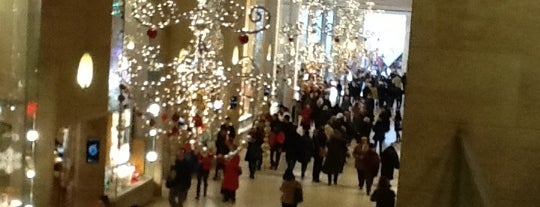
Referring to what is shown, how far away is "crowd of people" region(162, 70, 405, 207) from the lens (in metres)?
17.1

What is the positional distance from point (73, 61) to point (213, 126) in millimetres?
6563

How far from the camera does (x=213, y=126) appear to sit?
21188mm

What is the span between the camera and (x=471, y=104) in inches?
419

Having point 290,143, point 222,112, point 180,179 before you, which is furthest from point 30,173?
point 222,112

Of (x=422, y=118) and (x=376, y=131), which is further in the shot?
(x=376, y=131)

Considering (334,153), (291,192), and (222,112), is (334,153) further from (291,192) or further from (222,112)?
(291,192)

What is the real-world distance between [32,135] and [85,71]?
1.69m

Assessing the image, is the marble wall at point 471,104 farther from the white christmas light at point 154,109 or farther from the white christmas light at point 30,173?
the white christmas light at point 154,109

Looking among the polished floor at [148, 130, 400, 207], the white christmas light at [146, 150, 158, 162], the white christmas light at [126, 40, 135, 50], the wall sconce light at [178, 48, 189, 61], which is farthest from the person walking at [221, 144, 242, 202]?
the white christmas light at [126, 40, 135, 50]

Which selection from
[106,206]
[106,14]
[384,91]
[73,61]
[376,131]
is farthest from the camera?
[384,91]

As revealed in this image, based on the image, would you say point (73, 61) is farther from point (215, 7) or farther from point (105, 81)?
point (215, 7)

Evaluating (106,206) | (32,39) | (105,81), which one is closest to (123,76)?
(105,81)

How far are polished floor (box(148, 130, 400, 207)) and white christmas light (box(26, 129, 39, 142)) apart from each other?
4.60 metres

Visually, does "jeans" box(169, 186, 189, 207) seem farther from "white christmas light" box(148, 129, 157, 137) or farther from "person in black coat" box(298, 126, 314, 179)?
"person in black coat" box(298, 126, 314, 179)
